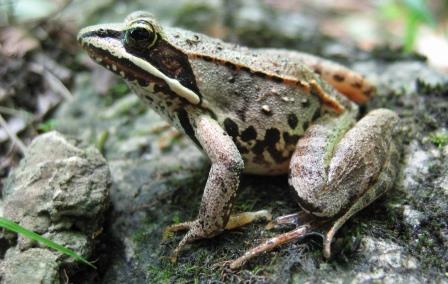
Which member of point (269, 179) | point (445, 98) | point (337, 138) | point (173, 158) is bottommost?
point (173, 158)

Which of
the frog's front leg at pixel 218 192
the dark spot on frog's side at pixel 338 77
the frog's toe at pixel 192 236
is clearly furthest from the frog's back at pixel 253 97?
the frog's toe at pixel 192 236

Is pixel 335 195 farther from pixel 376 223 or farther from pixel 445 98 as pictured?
pixel 445 98

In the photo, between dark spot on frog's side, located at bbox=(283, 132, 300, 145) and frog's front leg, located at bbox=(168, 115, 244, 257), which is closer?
frog's front leg, located at bbox=(168, 115, 244, 257)

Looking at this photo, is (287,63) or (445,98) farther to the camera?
(445,98)

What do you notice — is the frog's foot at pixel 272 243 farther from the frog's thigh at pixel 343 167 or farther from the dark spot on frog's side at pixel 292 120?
the dark spot on frog's side at pixel 292 120

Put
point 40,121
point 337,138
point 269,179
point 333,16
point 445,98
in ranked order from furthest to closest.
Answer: point 333,16, point 40,121, point 445,98, point 269,179, point 337,138

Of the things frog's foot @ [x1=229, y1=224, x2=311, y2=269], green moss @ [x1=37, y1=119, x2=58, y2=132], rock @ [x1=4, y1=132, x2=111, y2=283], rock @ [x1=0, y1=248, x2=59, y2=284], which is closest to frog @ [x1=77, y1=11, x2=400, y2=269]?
frog's foot @ [x1=229, y1=224, x2=311, y2=269]

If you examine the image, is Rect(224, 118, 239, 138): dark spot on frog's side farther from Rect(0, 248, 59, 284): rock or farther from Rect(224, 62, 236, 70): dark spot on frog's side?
Rect(0, 248, 59, 284): rock

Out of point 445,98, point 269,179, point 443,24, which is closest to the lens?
point 269,179

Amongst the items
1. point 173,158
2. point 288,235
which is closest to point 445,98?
point 288,235
